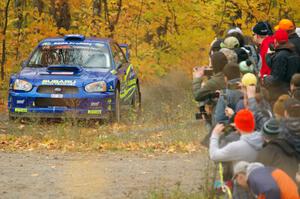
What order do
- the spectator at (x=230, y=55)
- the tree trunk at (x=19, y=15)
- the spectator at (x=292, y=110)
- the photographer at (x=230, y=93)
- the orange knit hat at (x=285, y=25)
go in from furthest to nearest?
the tree trunk at (x=19, y=15) → the orange knit hat at (x=285, y=25) → the spectator at (x=230, y=55) → the photographer at (x=230, y=93) → the spectator at (x=292, y=110)

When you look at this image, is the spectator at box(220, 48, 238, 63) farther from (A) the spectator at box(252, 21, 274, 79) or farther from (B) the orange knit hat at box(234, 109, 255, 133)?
(B) the orange knit hat at box(234, 109, 255, 133)

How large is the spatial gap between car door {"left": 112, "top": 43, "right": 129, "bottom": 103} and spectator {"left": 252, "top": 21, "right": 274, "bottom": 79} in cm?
466

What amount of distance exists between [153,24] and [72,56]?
7361 millimetres

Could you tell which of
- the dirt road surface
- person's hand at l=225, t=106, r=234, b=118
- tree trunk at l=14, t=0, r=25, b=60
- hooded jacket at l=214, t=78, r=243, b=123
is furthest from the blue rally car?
tree trunk at l=14, t=0, r=25, b=60

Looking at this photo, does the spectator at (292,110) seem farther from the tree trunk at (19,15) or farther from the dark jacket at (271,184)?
the tree trunk at (19,15)

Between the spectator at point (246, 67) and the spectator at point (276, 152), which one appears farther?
the spectator at point (246, 67)

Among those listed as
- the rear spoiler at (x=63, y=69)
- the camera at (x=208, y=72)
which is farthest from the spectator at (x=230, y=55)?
the rear spoiler at (x=63, y=69)

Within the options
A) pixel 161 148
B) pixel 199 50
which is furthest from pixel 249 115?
pixel 199 50

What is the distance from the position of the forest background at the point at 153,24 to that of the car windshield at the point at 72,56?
503 centimetres

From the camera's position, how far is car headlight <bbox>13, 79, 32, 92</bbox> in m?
14.7

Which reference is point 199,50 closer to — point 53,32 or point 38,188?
point 53,32

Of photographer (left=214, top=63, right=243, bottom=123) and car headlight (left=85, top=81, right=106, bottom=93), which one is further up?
photographer (left=214, top=63, right=243, bottom=123)

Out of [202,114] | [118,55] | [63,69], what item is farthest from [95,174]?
[118,55]

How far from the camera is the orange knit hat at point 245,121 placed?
19.9 feet
